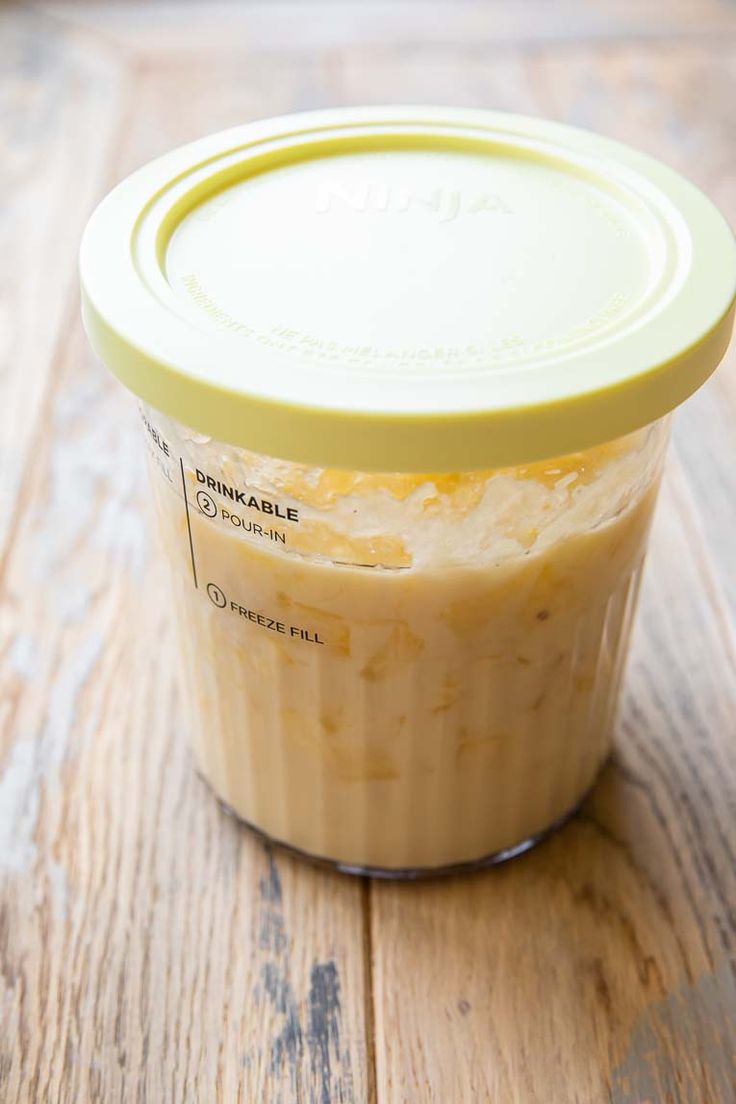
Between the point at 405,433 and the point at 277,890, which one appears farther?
the point at 277,890

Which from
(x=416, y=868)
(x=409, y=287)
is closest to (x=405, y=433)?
(x=409, y=287)

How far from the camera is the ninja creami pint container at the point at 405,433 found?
447mm

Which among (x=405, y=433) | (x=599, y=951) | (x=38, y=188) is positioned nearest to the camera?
(x=405, y=433)

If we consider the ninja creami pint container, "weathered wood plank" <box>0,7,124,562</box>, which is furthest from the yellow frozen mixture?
"weathered wood plank" <box>0,7,124,562</box>

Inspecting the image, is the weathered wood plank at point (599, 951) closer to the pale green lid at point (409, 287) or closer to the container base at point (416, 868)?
the container base at point (416, 868)

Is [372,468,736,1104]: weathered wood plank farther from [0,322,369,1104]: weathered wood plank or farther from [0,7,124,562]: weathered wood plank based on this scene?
[0,7,124,562]: weathered wood plank

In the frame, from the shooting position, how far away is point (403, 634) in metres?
0.51

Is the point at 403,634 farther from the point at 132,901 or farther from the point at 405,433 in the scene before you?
the point at 132,901

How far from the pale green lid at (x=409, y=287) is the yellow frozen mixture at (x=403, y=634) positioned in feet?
0.15

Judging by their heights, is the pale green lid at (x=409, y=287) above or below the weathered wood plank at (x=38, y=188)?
above

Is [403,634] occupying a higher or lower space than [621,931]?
higher

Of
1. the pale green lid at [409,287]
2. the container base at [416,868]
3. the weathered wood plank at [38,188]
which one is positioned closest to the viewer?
the pale green lid at [409,287]

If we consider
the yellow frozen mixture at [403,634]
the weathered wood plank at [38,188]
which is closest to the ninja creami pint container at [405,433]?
the yellow frozen mixture at [403,634]

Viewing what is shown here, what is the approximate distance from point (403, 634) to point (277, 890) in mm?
179
